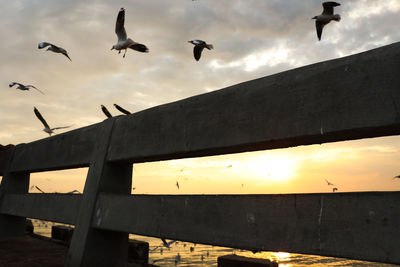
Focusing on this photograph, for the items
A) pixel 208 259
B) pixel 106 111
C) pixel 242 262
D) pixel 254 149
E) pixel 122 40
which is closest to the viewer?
pixel 254 149

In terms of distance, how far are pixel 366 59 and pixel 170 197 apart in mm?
2377

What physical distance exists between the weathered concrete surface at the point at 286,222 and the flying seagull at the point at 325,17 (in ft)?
15.1

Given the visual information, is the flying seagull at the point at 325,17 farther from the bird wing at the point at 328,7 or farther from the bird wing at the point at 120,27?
the bird wing at the point at 120,27

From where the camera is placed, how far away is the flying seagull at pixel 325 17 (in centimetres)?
671

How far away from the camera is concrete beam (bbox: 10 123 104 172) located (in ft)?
19.4

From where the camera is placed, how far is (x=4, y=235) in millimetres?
8391

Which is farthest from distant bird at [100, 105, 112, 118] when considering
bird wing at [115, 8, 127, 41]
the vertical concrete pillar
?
bird wing at [115, 8, 127, 41]

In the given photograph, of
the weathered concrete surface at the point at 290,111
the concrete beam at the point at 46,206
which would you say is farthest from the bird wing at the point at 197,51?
the concrete beam at the point at 46,206

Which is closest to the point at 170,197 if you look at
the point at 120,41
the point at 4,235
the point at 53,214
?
the point at 53,214

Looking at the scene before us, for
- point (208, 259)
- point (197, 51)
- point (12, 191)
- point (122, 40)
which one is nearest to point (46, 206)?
point (12, 191)

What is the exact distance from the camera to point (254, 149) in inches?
146

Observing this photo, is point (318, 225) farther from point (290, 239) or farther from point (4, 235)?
point (4, 235)

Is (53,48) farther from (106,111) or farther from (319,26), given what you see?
(319,26)

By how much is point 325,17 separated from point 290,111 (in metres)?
4.21
